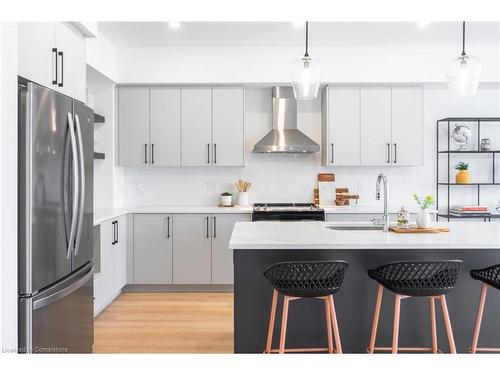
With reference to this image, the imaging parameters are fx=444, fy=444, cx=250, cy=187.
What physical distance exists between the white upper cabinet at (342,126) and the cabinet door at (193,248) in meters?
1.54

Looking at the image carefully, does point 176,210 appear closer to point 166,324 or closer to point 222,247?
point 222,247

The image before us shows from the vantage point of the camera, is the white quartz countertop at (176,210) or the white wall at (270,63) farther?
the white wall at (270,63)

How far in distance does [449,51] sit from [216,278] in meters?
3.48

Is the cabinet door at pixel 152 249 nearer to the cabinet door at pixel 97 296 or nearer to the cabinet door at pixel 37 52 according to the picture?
the cabinet door at pixel 97 296

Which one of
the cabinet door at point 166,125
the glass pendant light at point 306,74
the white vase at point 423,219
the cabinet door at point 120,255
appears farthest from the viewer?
the cabinet door at point 166,125

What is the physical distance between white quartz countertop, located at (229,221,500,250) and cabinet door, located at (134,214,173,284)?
1.74 metres

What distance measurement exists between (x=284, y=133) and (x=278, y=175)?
531mm

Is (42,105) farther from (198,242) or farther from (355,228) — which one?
(198,242)

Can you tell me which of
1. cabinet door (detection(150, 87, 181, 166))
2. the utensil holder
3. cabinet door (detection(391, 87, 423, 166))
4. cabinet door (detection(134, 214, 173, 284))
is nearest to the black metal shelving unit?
cabinet door (detection(391, 87, 423, 166))

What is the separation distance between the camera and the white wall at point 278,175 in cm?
524

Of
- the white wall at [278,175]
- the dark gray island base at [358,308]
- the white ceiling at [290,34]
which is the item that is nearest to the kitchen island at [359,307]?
the dark gray island base at [358,308]

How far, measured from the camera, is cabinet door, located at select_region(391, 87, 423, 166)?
15.9ft
